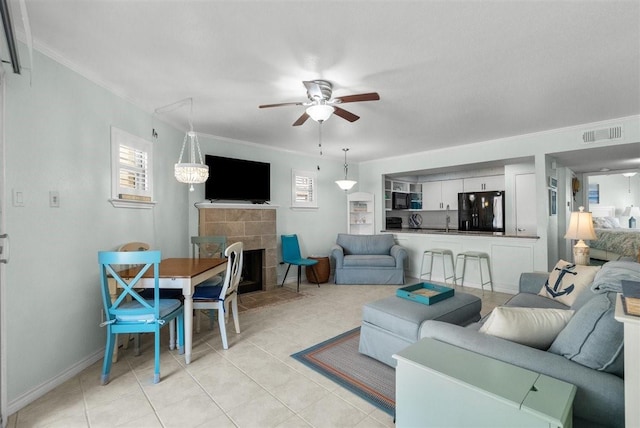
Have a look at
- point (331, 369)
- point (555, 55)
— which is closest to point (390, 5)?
point (555, 55)

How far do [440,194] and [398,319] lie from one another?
18.5 feet

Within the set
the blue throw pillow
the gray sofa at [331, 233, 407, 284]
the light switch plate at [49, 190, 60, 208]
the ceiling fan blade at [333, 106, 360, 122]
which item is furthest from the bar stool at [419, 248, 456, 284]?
the light switch plate at [49, 190, 60, 208]

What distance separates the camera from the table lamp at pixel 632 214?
337 inches

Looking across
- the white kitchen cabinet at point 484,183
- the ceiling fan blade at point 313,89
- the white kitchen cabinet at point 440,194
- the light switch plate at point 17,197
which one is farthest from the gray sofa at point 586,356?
the white kitchen cabinet at point 440,194

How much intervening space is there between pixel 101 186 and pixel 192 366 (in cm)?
179

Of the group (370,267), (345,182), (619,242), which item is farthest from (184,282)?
(619,242)

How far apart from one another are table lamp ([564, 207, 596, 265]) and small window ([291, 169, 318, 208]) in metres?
4.00

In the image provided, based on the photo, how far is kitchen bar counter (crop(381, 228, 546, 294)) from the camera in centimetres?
465

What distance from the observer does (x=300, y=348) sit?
2863mm

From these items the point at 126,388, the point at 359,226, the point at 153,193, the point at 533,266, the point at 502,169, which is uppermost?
the point at 502,169

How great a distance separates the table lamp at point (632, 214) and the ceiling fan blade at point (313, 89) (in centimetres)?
1059

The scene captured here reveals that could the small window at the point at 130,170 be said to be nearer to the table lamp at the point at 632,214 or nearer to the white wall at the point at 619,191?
the white wall at the point at 619,191

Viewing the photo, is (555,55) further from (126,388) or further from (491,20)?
(126,388)

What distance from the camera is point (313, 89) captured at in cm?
265
